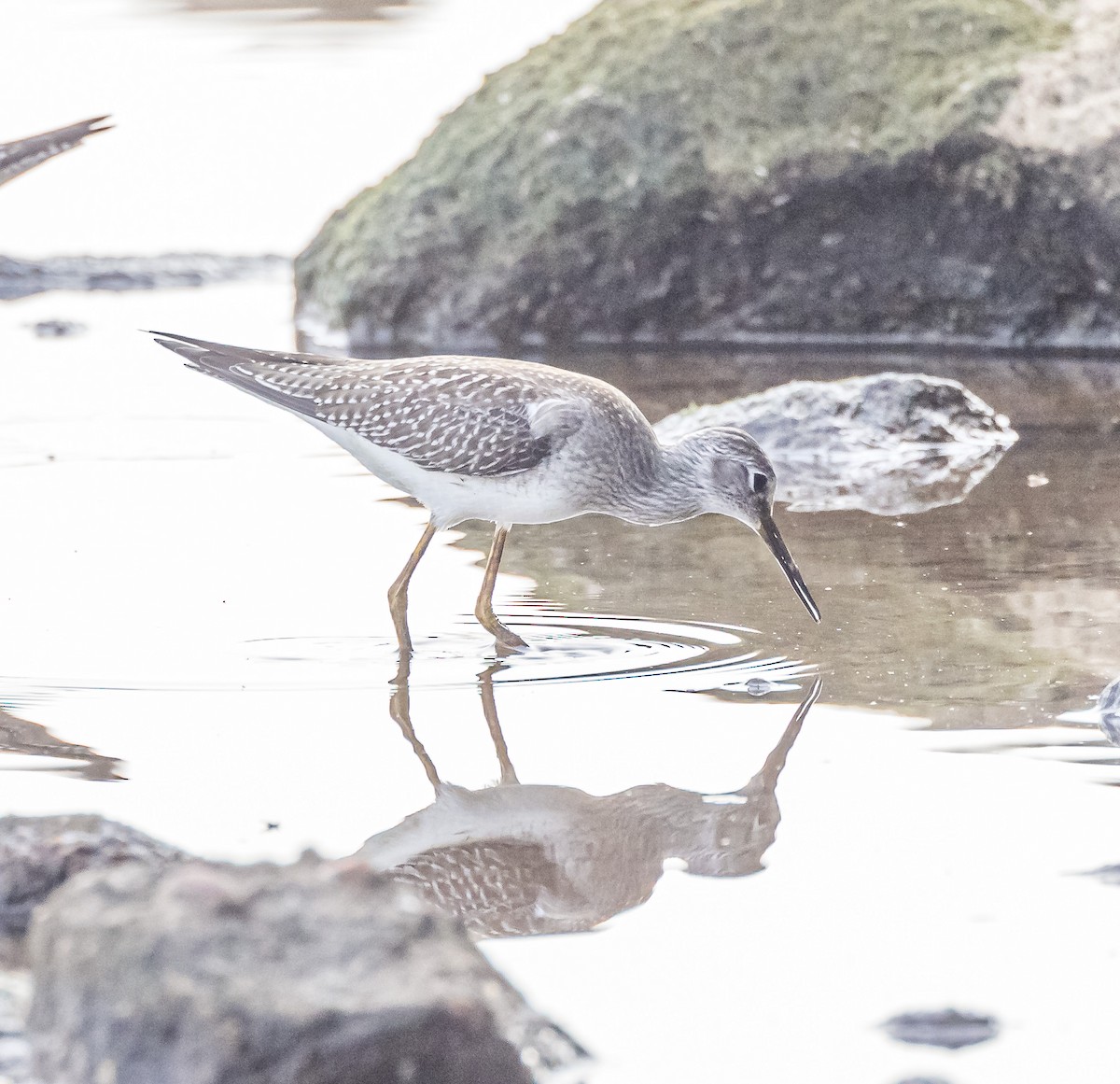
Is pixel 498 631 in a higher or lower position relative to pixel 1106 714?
lower

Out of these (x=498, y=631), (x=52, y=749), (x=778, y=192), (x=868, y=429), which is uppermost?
(x=778, y=192)

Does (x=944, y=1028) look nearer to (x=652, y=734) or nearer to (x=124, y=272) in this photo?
(x=652, y=734)

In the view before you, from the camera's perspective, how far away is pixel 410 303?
12.9 m

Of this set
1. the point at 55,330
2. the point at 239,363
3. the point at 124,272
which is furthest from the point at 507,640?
the point at 124,272

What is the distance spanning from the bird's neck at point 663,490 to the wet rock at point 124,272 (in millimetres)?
8191

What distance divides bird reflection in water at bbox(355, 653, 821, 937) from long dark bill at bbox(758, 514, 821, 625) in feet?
4.46

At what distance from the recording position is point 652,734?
5770 millimetres

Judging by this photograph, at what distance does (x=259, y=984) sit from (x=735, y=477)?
437cm

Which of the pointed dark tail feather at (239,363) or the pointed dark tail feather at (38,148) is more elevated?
the pointed dark tail feather at (38,148)

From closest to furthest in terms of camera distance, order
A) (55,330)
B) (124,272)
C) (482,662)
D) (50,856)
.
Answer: (50,856)
(482,662)
(55,330)
(124,272)

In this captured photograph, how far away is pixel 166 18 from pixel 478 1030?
70.2ft

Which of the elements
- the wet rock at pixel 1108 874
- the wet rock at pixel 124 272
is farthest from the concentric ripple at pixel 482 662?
the wet rock at pixel 124 272

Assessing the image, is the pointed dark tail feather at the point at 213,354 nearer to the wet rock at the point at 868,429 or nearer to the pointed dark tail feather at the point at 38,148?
the pointed dark tail feather at the point at 38,148

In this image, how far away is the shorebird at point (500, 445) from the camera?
6.97 metres
